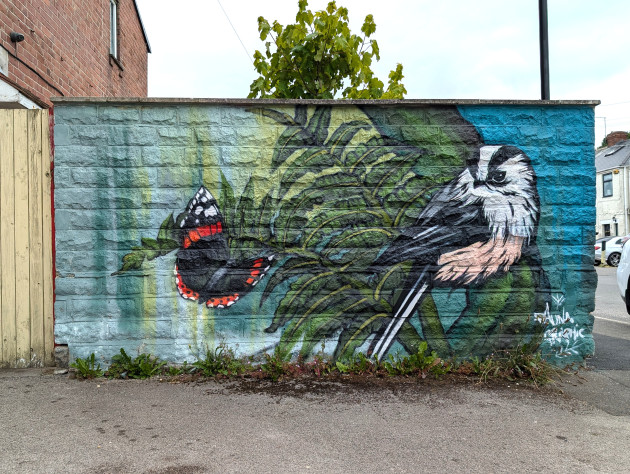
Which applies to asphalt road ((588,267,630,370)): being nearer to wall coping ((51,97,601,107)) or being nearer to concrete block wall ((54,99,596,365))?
concrete block wall ((54,99,596,365))

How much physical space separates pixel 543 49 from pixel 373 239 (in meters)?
3.27

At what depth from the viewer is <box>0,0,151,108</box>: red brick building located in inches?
219

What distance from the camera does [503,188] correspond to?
191 inches

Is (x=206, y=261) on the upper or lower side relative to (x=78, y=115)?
lower

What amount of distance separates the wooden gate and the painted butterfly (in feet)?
4.24

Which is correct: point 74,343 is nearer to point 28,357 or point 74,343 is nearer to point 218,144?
point 28,357

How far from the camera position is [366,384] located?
446cm

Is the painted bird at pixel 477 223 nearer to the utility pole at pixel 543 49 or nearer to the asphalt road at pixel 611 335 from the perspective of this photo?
the utility pole at pixel 543 49

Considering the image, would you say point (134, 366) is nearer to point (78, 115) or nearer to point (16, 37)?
point (78, 115)

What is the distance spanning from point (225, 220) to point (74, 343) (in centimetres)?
184

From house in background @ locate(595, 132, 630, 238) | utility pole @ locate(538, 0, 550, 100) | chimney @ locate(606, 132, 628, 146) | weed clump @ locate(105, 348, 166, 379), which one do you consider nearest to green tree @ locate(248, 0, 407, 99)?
utility pole @ locate(538, 0, 550, 100)

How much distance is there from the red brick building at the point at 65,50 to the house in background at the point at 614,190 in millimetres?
30902

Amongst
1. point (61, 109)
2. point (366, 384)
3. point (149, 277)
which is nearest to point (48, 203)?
point (61, 109)

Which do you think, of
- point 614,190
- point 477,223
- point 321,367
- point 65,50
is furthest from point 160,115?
point 614,190
